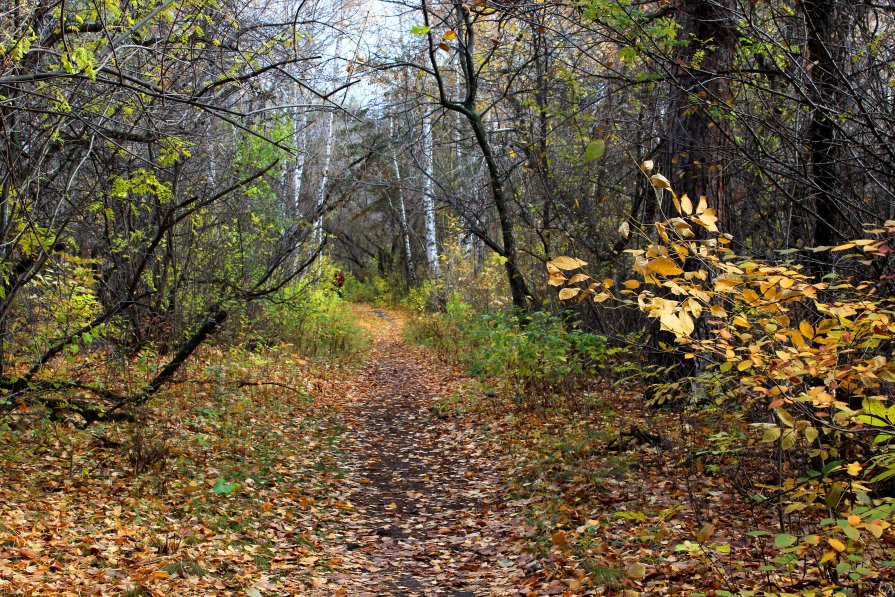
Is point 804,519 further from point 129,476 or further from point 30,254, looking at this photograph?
point 30,254

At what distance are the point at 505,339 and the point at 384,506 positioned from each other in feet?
12.4

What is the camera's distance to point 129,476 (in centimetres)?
561

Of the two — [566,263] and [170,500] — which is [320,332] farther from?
A: [566,263]

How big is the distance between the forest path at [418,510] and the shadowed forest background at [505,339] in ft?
0.15

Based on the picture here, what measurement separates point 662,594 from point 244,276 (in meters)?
7.52

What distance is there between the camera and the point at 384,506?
237 inches

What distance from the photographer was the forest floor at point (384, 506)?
12.6ft

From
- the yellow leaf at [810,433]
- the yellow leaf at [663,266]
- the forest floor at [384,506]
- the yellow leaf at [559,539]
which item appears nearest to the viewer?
the yellow leaf at [663,266]

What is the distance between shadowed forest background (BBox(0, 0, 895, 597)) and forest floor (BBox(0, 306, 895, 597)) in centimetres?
3

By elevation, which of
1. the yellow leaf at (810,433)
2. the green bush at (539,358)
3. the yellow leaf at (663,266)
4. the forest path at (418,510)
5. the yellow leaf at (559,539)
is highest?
the yellow leaf at (663,266)

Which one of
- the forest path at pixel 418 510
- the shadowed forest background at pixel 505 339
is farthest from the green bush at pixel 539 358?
the forest path at pixel 418 510

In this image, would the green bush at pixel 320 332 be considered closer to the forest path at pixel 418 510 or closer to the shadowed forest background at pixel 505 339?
the shadowed forest background at pixel 505 339

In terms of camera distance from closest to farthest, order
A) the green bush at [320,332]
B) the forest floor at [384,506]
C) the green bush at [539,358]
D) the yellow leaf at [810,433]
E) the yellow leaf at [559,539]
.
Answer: the yellow leaf at [810,433] < the forest floor at [384,506] < the yellow leaf at [559,539] < the green bush at [539,358] < the green bush at [320,332]

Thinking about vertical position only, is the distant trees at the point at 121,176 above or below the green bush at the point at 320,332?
above
